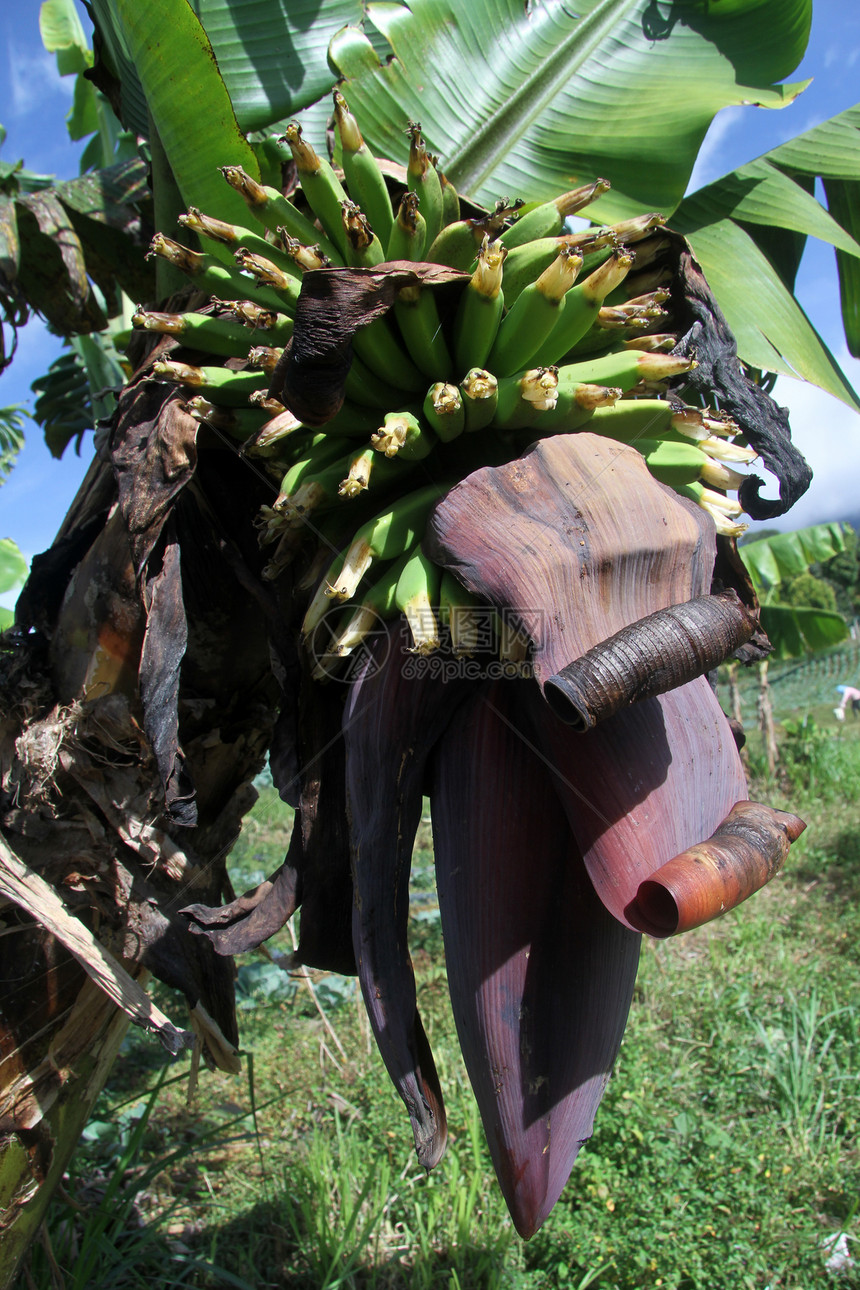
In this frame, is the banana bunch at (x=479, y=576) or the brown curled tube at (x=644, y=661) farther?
the banana bunch at (x=479, y=576)

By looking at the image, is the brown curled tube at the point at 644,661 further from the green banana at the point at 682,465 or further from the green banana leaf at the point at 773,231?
the green banana leaf at the point at 773,231

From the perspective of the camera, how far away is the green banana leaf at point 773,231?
4.93 ft

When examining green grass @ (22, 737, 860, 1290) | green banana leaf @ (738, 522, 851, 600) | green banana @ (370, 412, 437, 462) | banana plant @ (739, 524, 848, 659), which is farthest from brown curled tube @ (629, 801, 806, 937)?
green banana leaf @ (738, 522, 851, 600)

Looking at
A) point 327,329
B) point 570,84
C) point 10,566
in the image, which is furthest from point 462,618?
point 10,566

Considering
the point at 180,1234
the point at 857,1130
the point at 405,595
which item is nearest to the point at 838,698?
the point at 857,1130

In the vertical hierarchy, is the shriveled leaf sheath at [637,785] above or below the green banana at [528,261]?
below

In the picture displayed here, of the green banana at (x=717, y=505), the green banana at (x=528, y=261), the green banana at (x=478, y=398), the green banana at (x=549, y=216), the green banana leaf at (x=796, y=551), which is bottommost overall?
the green banana leaf at (x=796, y=551)

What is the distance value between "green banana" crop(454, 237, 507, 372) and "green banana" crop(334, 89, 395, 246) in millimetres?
192

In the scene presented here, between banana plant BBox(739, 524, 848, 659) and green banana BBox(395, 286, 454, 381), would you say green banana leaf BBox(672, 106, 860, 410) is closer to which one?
green banana BBox(395, 286, 454, 381)

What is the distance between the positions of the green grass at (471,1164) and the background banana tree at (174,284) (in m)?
0.69

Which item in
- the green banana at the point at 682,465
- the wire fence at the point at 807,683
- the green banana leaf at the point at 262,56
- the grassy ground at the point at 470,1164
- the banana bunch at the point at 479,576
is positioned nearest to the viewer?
the banana bunch at the point at 479,576

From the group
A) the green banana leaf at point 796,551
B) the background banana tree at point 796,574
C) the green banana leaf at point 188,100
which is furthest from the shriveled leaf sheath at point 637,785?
the green banana leaf at point 796,551

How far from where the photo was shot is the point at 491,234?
1.00 meters

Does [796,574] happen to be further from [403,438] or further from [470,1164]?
[403,438]
